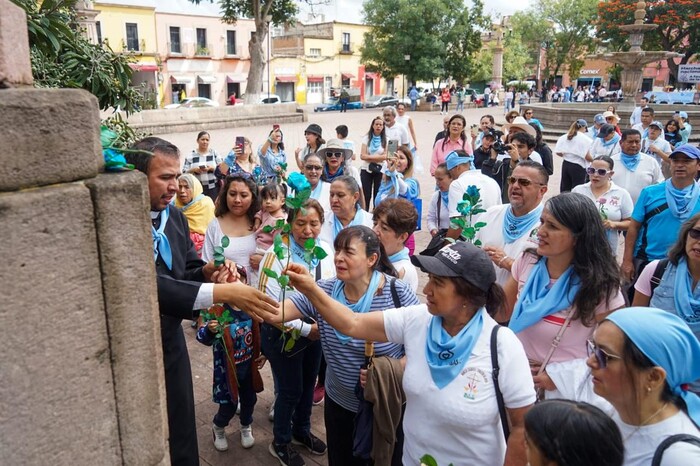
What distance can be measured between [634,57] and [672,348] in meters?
25.3

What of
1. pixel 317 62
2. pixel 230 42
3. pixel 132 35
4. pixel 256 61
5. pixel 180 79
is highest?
pixel 230 42

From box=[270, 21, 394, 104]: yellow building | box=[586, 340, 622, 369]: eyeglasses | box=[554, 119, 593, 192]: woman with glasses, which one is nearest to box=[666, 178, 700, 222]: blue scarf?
box=[586, 340, 622, 369]: eyeglasses

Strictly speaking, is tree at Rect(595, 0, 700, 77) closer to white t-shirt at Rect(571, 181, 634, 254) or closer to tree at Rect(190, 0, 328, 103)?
tree at Rect(190, 0, 328, 103)

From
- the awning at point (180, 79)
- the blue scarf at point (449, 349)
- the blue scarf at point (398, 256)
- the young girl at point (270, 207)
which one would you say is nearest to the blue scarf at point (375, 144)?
the young girl at point (270, 207)

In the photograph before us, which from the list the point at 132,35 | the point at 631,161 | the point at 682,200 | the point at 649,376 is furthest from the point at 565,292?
the point at 132,35

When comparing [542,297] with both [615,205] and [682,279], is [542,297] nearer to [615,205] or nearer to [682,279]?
[682,279]

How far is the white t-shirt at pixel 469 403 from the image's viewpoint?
2381 millimetres

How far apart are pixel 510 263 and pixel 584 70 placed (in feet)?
235

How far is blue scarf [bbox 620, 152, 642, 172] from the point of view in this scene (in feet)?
22.1

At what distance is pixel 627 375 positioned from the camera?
203 centimetres

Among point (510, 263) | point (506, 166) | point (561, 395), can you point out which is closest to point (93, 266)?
point (561, 395)

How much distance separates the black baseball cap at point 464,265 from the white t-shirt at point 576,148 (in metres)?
7.23

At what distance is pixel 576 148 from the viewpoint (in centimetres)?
908

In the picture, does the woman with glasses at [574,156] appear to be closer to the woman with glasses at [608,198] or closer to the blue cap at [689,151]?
the woman with glasses at [608,198]
